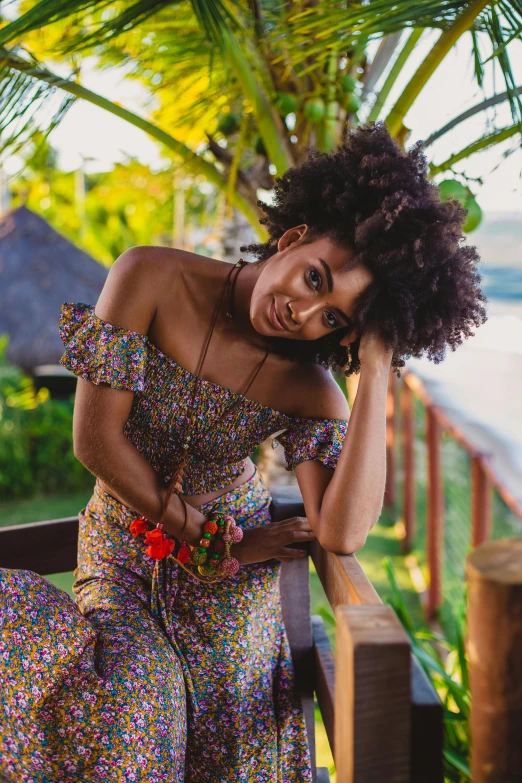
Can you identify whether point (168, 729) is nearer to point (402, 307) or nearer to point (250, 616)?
point (250, 616)

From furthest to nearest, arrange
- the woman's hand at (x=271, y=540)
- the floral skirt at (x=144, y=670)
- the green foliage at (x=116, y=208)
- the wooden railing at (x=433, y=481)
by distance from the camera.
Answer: the green foliage at (x=116, y=208) → the wooden railing at (x=433, y=481) → the woman's hand at (x=271, y=540) → the floral skirt at (x=144, y=670)

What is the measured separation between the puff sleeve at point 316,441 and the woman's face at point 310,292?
0.25m

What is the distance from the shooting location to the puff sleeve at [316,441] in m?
1.68

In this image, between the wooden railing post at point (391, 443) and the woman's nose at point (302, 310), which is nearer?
the woman's nose at point (302, 310)

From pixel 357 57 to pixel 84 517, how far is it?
1.58m

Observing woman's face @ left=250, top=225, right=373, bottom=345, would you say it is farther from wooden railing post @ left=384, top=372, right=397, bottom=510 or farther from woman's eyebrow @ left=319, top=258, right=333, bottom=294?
wooden railing post @ left=384, top=372, right=397, bottom=510

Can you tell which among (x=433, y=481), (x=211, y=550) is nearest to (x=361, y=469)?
(x=211, y=550)

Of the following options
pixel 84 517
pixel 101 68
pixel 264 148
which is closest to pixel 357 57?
pixel 264 148

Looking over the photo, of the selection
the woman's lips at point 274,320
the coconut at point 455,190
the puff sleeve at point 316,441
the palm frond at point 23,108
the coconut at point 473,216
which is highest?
the palm frond at point 23,108

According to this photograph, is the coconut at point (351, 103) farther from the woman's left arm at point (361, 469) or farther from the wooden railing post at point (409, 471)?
the wooden railing post at point (409, 471)

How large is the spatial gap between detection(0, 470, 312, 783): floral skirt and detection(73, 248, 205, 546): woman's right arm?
14cm

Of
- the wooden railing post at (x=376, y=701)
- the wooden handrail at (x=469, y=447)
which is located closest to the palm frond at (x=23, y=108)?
the wooden railing post at (x=376, y=701)

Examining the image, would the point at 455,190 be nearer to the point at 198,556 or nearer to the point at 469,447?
the point at 198,556

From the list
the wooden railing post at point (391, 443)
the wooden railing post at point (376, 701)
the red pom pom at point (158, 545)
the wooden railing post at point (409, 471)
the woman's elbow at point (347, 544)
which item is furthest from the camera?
the wooden railing post at point (391, 443)
